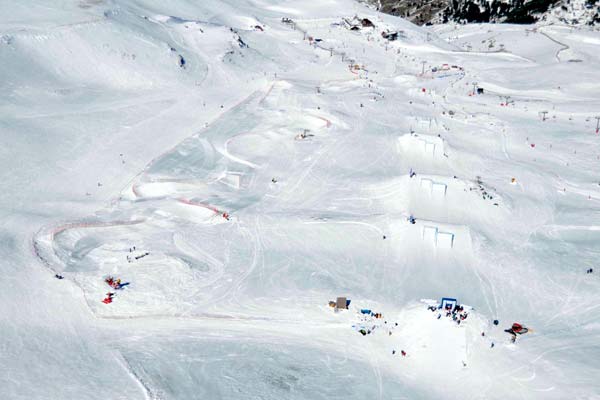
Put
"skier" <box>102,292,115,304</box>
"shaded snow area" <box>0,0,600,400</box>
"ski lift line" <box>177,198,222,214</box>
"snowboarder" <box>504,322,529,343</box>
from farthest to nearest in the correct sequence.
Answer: "ski lift line" <box>177,198,222,214</box>
"skier" <box>102,292,115,304</box>
"snowboarder" <box>504,322,529,343</box>
"shaded snow area" <box>0,0,600,400</box>

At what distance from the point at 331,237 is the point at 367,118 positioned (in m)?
29.2

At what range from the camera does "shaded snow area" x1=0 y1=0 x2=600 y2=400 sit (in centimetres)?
2950

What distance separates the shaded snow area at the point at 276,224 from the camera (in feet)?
96.8

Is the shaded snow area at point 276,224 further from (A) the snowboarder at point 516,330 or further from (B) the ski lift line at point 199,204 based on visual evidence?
(A) the snowboarder at point 516,330

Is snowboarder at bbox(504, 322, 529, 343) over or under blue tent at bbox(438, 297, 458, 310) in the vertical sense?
under

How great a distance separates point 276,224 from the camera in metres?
42.8

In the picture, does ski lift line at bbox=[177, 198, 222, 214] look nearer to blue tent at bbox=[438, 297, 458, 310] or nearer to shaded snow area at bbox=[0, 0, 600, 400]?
shaded snow area at bbox=[0, 0, 600, 400]

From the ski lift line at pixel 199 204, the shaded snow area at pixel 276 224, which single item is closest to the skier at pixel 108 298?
the shaded snow area at pixel 276 224

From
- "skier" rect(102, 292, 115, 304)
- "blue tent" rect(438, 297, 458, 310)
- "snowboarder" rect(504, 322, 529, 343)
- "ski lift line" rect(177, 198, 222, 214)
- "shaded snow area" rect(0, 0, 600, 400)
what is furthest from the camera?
"ski lift line" rect(177, 198, 222, 214)

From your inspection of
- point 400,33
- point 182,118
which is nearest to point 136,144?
point 182,118

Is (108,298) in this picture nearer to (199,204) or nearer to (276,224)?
(199,204)

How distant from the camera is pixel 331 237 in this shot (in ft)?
136

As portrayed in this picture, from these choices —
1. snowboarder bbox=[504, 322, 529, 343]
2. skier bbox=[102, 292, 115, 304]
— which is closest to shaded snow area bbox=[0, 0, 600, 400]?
skier bbox=[102, 292, 115, 304]

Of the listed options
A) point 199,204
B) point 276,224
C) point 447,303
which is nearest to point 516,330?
point 447,303
